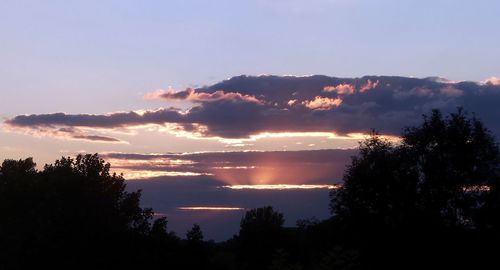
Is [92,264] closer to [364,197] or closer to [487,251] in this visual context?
[364,197]

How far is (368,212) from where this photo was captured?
50938 mm

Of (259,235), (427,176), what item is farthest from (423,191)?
(259,235)

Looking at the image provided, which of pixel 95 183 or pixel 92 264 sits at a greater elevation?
pixel 95 183

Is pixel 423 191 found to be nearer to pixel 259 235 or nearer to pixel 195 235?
pixel 195 235

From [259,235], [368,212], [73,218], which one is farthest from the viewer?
[259,235]

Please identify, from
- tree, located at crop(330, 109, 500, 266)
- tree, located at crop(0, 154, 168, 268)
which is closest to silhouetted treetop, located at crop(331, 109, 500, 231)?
tree, located at crop(330, 109, 500, 266)

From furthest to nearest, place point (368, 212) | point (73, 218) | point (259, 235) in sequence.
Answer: point (259, 235) → point (73, 218) → point (368, 212)

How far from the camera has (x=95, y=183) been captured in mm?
59844

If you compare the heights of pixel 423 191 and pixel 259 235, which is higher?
pixel 423 191

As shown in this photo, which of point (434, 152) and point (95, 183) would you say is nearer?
point (434, 152)

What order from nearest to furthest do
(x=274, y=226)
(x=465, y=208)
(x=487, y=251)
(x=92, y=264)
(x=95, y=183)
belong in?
(x=487, y=251), (x=465, y=208), (x=92, y=264), (x=95, y=183), (x=274, y=226)

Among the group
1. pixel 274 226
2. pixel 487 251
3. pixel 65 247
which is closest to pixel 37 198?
pixel 65 247

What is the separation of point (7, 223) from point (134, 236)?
35.9 ft

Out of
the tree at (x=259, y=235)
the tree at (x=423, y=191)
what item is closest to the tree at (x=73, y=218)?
the tree at (x=423, y=191)
